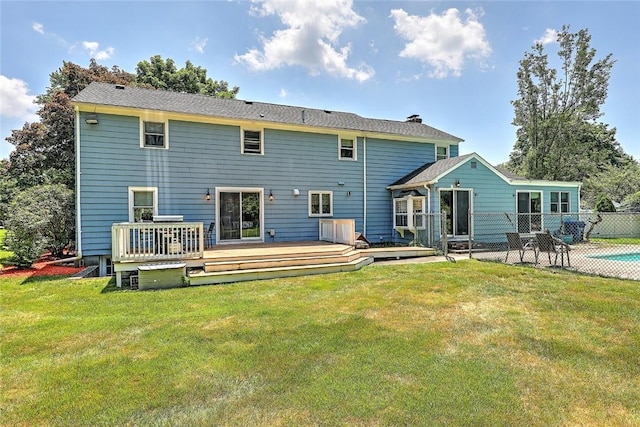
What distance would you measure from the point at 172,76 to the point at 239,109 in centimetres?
1456

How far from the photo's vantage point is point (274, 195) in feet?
39.7

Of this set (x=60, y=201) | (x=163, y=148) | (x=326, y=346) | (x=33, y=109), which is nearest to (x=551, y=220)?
(x=326, y=346)

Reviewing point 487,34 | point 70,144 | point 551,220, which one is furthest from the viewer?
point 70,144

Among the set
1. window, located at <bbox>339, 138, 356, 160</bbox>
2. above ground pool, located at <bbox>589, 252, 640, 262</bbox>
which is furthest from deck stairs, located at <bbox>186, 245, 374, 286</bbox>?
above ground pool, located at <bbox>589, 252, 640, 262</bbox>

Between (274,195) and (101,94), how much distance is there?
21.4ft

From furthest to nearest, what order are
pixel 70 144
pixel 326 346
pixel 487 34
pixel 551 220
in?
1. pixel 70 144
2. pixel 551 220
3. pixel 487 34
4. pixel 326 346

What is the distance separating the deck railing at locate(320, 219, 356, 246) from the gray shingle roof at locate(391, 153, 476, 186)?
3731mm

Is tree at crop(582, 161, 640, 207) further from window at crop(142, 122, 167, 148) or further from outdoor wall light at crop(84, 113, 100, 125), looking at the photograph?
outdoor wall light at crop(84, 113, 100, 125)

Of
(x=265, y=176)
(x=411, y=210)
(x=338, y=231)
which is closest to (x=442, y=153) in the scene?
(x=411, y=210)

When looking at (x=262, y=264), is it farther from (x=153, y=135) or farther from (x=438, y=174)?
(x=438, y=174)

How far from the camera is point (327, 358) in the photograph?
11.3ft

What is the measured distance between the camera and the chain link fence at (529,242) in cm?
842

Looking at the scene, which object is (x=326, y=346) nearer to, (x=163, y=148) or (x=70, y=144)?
(x=163, y=148)

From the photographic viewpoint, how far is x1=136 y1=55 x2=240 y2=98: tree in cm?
2311
